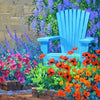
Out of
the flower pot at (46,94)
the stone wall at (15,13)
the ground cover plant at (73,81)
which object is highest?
the stone wall at (15,13)

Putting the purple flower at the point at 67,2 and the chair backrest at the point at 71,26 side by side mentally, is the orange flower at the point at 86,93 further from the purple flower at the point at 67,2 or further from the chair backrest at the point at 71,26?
the purple flower at the point at 67,2

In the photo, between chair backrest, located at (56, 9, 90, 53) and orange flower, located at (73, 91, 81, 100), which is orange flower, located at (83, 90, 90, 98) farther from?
chair backrest, located at (56, 9, 90, 53)

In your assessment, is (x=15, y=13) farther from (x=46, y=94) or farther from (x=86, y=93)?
(x=86, y=93)

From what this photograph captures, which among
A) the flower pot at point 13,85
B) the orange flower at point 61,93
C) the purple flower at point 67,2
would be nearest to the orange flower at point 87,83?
the orange flower at point 61,93

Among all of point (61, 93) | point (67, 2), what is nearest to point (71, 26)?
point (67, 2)

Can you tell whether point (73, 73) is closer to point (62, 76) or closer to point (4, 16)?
point (62, 76)

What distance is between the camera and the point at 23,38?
192 inches

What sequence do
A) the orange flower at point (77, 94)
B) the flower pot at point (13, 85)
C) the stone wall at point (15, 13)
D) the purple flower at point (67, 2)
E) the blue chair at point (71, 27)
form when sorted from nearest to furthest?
the orange flower at point (77, 94)
the flower pot at point (13, 85)
the blue chair at point (71, 27)
the purple flower at point (67, 2)
the stone wall at point (15, 13)

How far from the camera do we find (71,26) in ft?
12.5

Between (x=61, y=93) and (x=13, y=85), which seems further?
(x=13, y=85)

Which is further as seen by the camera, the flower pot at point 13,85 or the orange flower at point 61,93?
the flower pot at point 13,85

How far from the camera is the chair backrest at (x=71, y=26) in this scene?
147 inches

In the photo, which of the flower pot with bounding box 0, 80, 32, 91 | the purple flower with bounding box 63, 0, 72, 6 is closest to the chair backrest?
the purple flower with bounding box 63, 0, 72, 6

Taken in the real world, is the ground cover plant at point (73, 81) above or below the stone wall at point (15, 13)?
below
